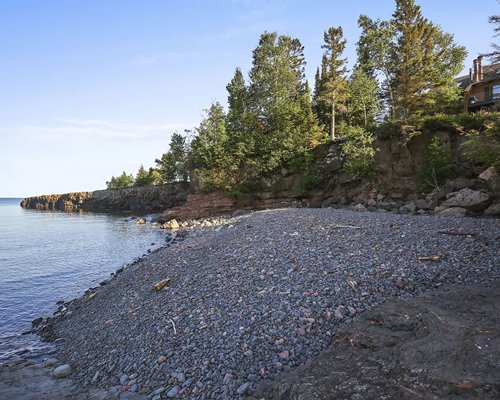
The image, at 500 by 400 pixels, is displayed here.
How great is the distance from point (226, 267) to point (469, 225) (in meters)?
11.2

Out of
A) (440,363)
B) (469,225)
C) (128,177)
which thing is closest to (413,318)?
(440,363)

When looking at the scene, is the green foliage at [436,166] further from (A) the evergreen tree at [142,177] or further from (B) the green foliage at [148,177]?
(A) the evergreen tree at [142,177]

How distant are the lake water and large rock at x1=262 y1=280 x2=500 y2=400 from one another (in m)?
10.1

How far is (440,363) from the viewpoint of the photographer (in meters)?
4.44

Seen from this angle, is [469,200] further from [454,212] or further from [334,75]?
[334,75]

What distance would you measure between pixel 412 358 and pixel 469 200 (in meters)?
19.6

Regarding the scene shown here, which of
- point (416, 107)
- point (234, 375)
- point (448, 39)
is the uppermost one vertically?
point (448, 39)

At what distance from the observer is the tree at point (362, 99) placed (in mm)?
41219

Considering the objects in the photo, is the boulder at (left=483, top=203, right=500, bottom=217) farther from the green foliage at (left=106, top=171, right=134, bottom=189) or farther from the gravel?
the green foliage at (left=106, top=171, right=134, bottom=189)

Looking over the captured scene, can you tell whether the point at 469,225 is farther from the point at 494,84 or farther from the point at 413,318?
the point at 494,84

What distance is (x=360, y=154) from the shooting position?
3167cm

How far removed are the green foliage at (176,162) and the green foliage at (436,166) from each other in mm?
34504

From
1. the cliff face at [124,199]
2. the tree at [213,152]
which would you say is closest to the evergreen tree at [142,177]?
the cliff face at [124,199]

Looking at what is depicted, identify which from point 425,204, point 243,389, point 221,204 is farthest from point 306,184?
point 243,389
